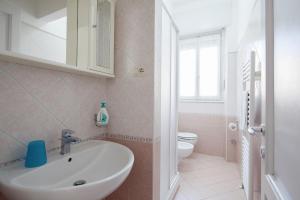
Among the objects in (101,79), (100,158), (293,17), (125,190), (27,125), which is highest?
(293,17)

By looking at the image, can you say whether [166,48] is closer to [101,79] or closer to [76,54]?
[101,79]

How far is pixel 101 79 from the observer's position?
4.37 feet

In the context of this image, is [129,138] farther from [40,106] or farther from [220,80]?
[220,80]

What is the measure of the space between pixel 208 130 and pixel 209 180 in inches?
41.4

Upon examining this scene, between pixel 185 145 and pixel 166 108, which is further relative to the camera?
pixel 185 145

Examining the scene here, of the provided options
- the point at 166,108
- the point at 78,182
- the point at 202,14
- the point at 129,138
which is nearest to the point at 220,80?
the point at 202,14

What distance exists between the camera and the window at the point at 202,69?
3.05 metres

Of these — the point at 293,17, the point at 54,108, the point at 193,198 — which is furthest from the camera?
the point at 193,198

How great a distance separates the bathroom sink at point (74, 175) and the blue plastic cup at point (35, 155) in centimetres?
3

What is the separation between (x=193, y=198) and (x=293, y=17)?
1807 mm

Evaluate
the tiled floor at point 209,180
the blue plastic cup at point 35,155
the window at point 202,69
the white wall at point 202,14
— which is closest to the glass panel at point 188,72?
the window at point 202,69

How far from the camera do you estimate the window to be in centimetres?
305

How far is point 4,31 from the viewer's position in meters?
0.73

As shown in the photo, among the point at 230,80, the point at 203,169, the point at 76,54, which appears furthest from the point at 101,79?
the point at 230,80
